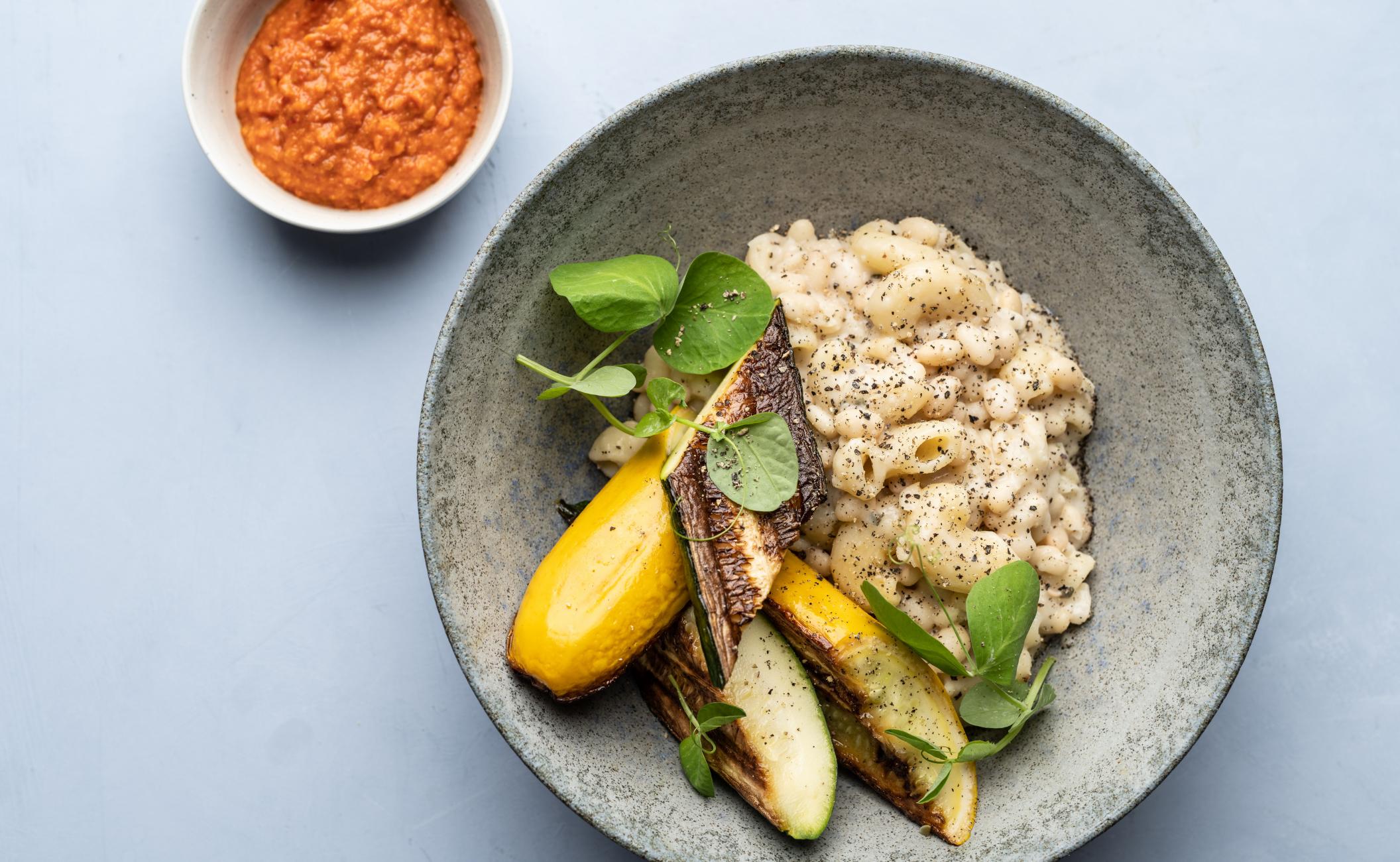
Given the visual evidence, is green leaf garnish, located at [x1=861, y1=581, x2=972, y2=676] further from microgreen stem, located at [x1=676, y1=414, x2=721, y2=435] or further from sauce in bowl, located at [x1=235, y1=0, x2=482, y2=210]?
sauce in bowl, located at [x1=235, y1=0, x2=482, y2=210]

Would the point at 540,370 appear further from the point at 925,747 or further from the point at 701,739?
the point at 925,747

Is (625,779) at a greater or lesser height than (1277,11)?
lesser

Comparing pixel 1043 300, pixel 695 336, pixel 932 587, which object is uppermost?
pixel 1043 300

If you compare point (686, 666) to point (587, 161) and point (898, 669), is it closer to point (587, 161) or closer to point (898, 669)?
point (898, 669)

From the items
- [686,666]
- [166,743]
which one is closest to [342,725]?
[166,743]

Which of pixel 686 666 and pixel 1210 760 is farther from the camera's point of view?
pixel 1210 760

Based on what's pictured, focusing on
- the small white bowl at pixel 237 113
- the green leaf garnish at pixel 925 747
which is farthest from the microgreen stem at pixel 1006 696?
the small white bowl at pixel 237 113

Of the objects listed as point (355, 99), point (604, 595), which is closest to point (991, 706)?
point (604, 595)
